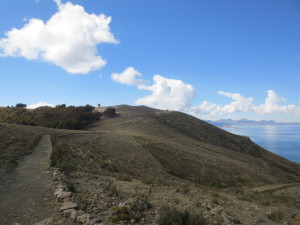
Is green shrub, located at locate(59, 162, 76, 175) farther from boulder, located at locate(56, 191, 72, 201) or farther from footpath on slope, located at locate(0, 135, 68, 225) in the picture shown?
boulder, located at locate(56, 191, 72, 201)

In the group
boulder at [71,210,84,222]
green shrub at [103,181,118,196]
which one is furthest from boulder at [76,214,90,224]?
green shrub at [103,181,118,196]

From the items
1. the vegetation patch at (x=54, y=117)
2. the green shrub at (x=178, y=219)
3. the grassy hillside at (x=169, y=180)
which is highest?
the vegetation patch at (x=54, y=117)

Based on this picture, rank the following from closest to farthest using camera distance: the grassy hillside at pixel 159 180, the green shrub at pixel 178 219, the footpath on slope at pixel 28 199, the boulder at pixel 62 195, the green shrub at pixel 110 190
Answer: the green shrub at pixel 178 219 < the footpath on slope at pixel 28 199 < the grassy hillside at pixel 159 180 < the boulder at pixel 62 195 < the green shrub at pixel 110 190

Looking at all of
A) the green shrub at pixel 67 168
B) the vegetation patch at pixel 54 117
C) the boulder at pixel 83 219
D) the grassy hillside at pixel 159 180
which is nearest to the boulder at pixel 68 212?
the grassy hillside at pixel 159 180

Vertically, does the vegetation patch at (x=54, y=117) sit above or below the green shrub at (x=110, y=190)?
above

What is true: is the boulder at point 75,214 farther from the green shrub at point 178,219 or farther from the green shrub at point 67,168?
the green shrub at point 67,168

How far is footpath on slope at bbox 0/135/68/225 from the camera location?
7.07m

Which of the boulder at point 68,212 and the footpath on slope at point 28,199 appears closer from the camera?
the footpath on slope at point 28,199

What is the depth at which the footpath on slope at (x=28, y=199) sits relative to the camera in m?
7.07

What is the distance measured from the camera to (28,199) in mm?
8852

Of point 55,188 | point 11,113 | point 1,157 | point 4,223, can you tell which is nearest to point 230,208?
point 55,188

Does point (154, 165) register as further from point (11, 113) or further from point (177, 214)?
point (11, 113)

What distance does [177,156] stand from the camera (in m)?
32.7

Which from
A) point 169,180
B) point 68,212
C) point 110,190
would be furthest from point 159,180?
point 68,212
